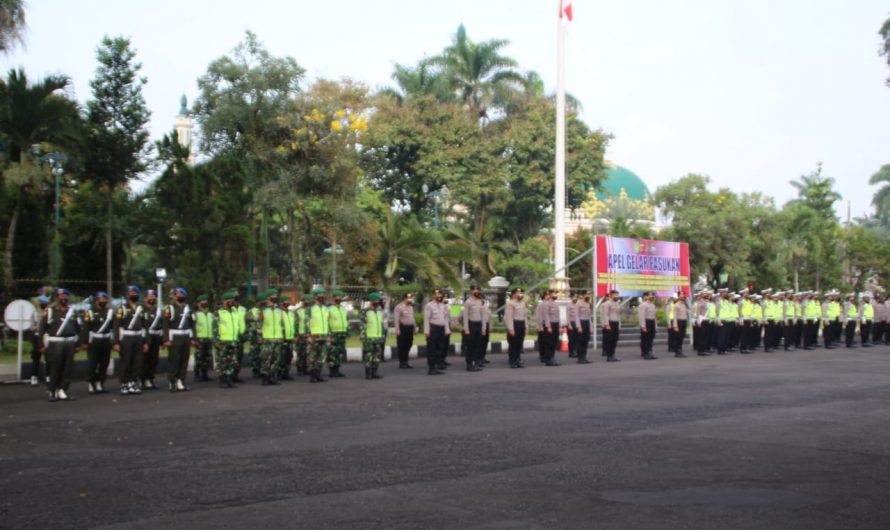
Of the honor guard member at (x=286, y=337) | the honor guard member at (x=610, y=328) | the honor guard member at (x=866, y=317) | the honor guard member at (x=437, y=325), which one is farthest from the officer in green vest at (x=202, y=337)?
the honor guard member at (x=866, y=317)

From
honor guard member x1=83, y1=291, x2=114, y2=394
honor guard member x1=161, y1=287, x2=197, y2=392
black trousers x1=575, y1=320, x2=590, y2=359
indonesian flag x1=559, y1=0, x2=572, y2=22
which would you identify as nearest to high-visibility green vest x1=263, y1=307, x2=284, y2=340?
honor guard member x1=161, y1=287, x2=197, y2=392

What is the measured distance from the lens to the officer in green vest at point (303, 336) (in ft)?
54.0

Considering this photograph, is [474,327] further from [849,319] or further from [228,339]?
[849,319]

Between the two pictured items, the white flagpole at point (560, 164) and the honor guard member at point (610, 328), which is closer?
the honor guard member at point (610, 328)

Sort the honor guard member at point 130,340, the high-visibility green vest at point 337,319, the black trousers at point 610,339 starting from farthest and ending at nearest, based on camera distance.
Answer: the black trousers at point 610,339 → the high-visibility green vest at point 337,319 → the honor guard member at point 130,340

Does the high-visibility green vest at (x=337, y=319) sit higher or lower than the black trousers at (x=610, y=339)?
higher

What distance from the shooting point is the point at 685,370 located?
58.4ft

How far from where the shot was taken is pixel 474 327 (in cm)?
1908

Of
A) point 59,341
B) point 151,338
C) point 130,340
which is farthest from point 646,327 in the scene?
point 59,341

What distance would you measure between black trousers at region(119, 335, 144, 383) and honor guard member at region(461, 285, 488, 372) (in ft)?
22.0

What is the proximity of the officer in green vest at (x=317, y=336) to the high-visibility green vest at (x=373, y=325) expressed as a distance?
703 millimetres

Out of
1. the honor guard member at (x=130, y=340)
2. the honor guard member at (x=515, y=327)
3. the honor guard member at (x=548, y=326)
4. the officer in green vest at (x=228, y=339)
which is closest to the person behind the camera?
the honor guard member at (x=130, y=340)

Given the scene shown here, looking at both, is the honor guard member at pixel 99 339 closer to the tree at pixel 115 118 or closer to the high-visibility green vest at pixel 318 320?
the high-visibility green vest at pixel 318 320

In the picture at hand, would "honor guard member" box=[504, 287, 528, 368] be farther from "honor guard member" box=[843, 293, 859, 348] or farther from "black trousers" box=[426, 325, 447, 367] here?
"honor guard member" box=[843, 293, 859, 348]
